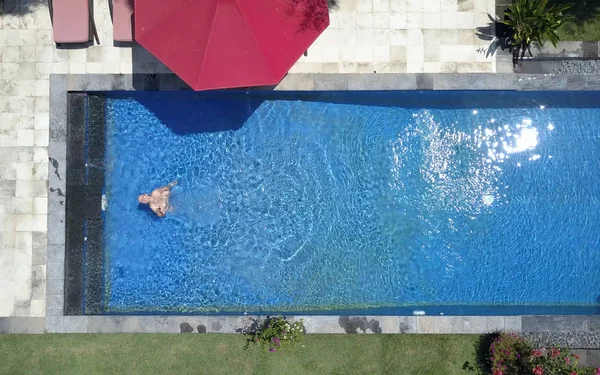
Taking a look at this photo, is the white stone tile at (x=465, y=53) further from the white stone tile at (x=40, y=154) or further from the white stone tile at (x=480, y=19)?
the white stone tile at (x=40, y=154)

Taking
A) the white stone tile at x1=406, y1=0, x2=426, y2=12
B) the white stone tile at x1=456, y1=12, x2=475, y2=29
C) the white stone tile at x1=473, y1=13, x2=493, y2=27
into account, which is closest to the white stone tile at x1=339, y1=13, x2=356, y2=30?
the white stone tile at x1=406, y1=0, x2=426, y2=12

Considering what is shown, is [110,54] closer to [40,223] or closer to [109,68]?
[109,68]

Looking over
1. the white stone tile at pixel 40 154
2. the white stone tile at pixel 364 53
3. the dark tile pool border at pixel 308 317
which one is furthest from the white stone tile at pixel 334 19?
the white stone tile at pixel 40 154

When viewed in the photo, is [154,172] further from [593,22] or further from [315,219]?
[593,22]

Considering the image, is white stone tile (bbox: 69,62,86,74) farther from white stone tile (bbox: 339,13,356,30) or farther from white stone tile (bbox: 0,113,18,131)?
white stone tile (bbox: 339,13,356,30)

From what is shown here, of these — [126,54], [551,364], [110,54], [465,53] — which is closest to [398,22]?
[465,53]

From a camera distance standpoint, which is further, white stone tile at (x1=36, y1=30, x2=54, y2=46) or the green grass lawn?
white stone tile at (x1=36, y1=30, x2=54, y2=46)
